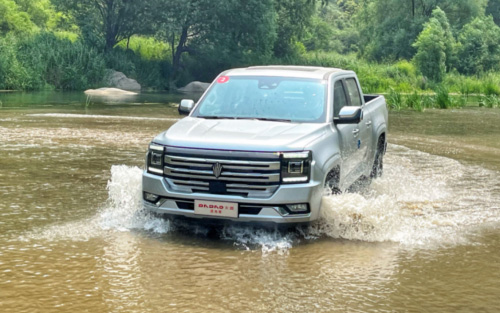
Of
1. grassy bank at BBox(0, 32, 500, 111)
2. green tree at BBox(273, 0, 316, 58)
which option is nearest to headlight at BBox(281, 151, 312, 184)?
grassy bank at BBox(0, 32, 500, 111)

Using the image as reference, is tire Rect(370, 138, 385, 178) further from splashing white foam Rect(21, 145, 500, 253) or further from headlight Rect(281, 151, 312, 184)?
headlight Rect(281, 151, 312, 184)

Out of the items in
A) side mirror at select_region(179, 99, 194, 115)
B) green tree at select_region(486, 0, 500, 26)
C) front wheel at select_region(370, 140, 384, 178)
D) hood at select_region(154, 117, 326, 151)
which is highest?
green tree at select_region(486, 0, 500, 26)

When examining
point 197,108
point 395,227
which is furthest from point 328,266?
point 197,108

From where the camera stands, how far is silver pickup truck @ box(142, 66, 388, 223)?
25.4 feet

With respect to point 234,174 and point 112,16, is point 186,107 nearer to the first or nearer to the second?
point 234,174

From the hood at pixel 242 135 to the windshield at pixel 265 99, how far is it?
0.30 metres

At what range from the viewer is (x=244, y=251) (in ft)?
24.8

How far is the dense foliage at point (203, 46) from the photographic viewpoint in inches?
1777

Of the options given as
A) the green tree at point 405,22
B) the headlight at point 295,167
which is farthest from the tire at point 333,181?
the green tree at point 405,22

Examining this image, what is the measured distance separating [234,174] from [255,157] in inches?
10.6

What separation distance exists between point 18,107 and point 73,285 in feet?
73.2

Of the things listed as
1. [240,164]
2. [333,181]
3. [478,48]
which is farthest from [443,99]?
[478,48]

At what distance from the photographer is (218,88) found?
9633 mm

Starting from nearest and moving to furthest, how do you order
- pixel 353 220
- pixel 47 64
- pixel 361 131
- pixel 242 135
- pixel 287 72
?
1. pixel 242 135
2. pixel 353 220
3. pixel 287 72
4. pixel 361 131
5. pixel 47 64
